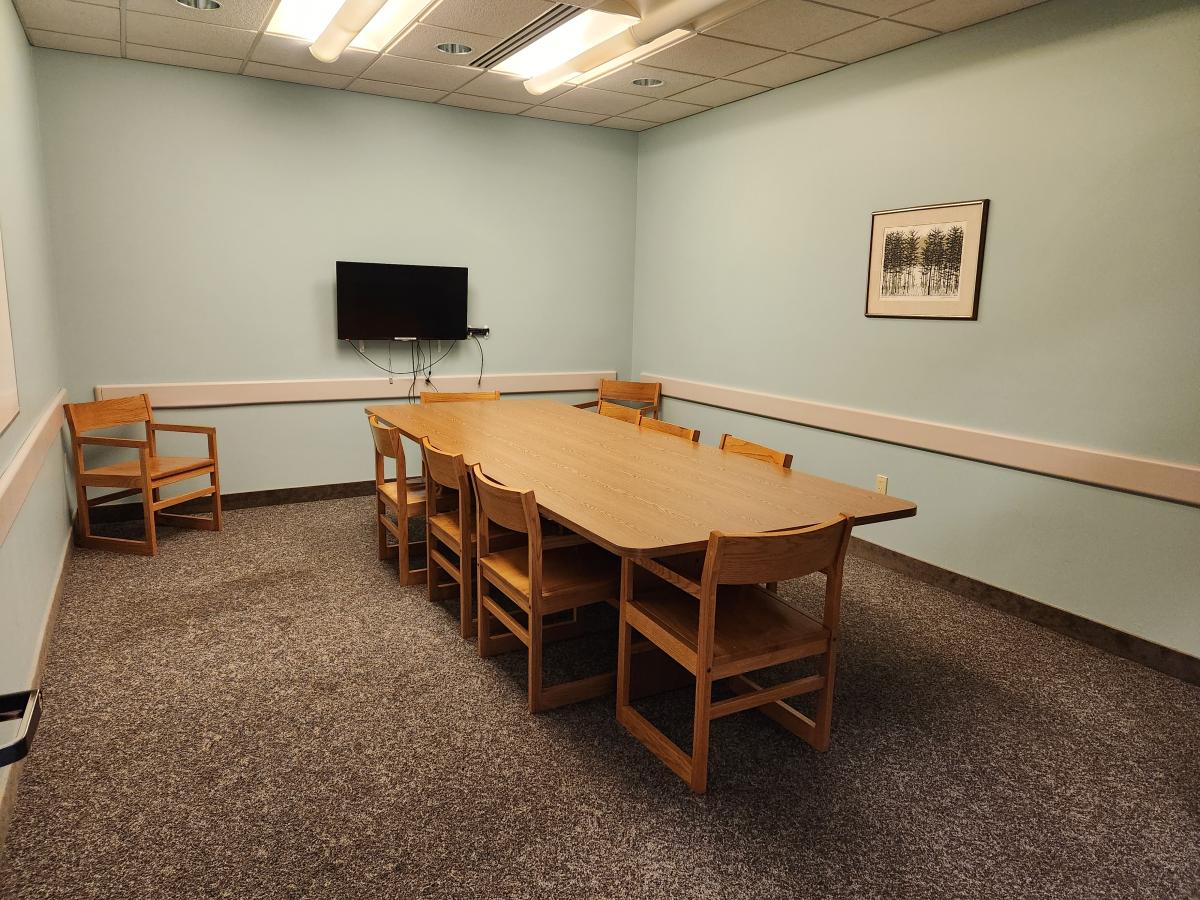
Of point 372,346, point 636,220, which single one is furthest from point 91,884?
point 636,220

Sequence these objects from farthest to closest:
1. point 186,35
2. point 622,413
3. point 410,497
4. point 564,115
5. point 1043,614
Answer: point 564,115
point 622,413
point 186,35
point 410,497
point 1043,614

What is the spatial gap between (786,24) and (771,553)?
284 centimetres

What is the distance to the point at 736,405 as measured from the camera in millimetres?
5270

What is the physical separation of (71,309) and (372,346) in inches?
68.8

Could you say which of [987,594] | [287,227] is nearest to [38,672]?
[287,227]

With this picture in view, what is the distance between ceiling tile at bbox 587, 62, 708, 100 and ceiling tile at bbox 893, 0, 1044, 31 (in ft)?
4.42

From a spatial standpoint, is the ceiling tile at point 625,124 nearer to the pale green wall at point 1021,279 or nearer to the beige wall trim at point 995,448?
the pale green wall at point 1021,279

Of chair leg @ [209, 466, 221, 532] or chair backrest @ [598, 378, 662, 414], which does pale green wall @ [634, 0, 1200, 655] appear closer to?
chair backrest @ [598, 378, 662, 414]

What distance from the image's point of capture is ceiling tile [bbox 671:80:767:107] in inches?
186

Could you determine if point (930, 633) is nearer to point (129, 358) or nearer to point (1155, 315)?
point (1155, 315)

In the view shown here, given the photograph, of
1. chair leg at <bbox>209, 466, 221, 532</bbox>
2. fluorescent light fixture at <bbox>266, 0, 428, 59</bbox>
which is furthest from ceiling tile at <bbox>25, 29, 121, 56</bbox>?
chair leg at <bbox>209, 466, 221, 532</bbox>

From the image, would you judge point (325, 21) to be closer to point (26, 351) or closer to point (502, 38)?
point (502, 38)

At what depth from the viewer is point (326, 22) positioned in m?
4.04

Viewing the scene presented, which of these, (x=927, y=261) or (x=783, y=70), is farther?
(x=783, y=70)
